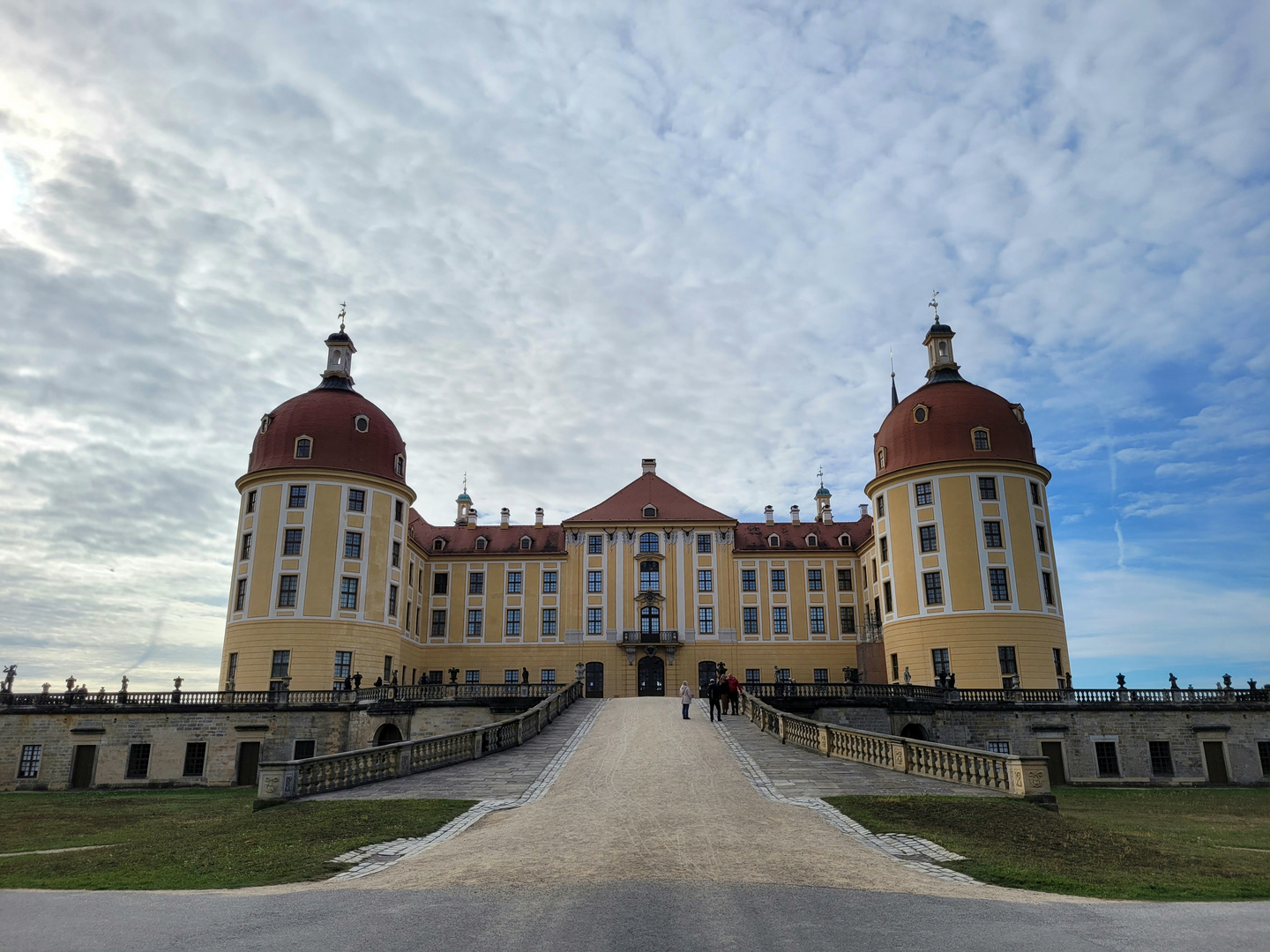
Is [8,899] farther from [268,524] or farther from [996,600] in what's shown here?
[996,600]

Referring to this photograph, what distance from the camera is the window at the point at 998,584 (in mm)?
40250

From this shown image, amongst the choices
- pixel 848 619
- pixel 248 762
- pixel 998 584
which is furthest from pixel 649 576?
pixel 248 762

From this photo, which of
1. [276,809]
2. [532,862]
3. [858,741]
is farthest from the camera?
[858,741]

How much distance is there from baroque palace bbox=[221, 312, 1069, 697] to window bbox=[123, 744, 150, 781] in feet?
18.3

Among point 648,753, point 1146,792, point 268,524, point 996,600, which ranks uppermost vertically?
point 268,524

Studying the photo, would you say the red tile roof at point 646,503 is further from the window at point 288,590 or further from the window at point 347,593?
the window at point 288,590

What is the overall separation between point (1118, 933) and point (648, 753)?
1668cm

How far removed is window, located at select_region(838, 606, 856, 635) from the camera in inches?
2172

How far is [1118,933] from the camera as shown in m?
7.95

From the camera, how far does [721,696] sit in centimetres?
3394

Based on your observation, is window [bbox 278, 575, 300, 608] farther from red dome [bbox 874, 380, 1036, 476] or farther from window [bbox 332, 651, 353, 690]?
red dome [bbox 874, 380, 1036, 476]

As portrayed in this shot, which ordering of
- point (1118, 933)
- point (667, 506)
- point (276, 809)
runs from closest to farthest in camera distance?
1. point (1118, 933)
2. point (276, 809)
3. point (667, 506)

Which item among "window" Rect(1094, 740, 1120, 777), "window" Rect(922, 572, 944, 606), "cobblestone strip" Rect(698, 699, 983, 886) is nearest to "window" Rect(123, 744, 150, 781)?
"cobblestone strip" Rect(698, 699, 983, 886)

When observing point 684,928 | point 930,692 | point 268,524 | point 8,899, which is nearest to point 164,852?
point 8,899
